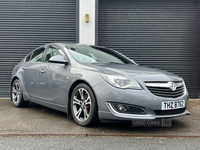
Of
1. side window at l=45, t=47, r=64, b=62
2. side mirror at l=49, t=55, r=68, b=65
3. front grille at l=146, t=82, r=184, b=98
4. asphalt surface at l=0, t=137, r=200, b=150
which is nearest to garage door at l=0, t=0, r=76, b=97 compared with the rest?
side window at l=45, t=47, r=64, b=62

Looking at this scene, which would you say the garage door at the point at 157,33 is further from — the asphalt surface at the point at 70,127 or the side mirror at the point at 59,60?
the side mirror at the point at 59,60

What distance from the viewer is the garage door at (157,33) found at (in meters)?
7.45

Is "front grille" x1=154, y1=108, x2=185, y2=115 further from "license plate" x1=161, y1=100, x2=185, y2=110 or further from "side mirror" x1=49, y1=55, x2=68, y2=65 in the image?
"side mirror" x1=49, y1=55, x2=68, y2=65

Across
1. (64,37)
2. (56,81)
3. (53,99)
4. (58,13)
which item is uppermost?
(58,13)

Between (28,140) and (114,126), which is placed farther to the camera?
(114,126)

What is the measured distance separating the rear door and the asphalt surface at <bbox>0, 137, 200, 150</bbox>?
5.69 feet

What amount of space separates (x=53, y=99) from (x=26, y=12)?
14.7 feet

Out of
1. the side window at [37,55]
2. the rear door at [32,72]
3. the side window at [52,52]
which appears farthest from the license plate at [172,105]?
the side window at [37,55]

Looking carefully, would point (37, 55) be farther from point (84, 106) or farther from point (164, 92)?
point (164, 92)

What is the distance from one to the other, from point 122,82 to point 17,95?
3080mm

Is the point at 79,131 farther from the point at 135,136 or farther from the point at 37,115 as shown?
the point at 37,115

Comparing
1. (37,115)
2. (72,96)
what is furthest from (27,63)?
(72,96)

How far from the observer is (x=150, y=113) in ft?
10.3

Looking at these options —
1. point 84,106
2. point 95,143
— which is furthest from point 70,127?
point 95,143
